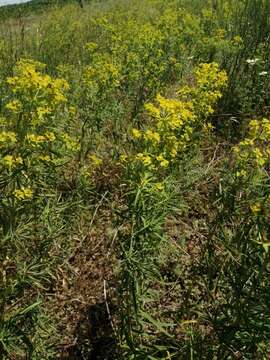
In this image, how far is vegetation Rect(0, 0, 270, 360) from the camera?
2.28m

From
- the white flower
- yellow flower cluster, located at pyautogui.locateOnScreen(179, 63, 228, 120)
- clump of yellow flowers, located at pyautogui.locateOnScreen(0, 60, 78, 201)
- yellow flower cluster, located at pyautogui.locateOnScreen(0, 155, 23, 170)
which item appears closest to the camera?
yellow flower cluster, located at pyautogui.locateOnScreen(0, 155, 23, 170)

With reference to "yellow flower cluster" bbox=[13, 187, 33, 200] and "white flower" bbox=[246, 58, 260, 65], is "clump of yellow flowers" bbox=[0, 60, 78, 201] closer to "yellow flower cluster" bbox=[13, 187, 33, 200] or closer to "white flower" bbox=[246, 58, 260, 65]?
"yellow flower cluster" bbox=[13, 187, 33, 200]

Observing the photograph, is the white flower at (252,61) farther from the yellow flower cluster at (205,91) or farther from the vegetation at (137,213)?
the yellow flower cluster at (205,91)

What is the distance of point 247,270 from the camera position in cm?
208

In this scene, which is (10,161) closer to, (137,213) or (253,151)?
(137,213)

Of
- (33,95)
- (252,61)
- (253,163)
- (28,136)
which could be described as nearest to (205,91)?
(253,163)

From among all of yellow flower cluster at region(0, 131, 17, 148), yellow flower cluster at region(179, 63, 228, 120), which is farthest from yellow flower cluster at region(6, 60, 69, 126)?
yellow flower cluster at region(179, 63, 228, 120)

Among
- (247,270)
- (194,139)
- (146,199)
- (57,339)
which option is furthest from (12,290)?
(194,139)

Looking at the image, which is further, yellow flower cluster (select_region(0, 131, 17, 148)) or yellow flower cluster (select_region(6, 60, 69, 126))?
yellow flower cluster (select_region(6, 60, 69, 126))

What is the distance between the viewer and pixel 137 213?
2295 mm

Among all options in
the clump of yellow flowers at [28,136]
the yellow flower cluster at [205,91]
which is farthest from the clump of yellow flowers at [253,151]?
the clump of yellow flowers at [28,136]

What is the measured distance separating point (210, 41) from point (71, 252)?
9.39ft

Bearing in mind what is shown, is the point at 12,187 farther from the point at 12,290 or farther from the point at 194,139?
the point at 194,139

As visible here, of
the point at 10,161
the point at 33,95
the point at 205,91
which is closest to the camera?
the point at 10,161
